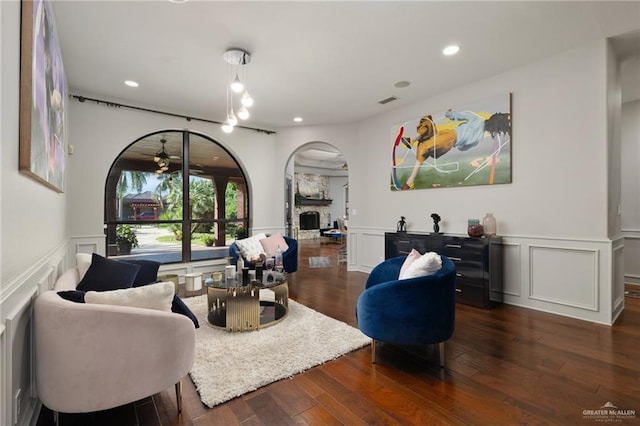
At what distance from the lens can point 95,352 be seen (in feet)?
5.13

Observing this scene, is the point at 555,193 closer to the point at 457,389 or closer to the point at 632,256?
the point at 632,256

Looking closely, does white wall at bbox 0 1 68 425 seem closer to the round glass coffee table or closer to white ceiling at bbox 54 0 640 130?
the round glass coffee table

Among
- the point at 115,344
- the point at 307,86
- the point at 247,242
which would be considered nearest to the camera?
the point at 115,344

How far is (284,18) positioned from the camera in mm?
2705

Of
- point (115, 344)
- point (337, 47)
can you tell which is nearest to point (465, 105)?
point (337, 47)

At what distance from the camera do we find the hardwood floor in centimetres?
180

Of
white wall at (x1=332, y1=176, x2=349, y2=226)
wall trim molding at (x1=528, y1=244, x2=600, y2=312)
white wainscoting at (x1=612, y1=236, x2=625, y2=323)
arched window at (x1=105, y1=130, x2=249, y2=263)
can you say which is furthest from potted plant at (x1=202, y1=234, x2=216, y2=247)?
white wall at (x1=332, y1=176, x2=349, y2=226)

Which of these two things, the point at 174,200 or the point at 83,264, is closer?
the point at 83,264

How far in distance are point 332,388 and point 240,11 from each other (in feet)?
10.4

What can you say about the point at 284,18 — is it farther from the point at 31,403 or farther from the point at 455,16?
the point at 31,403

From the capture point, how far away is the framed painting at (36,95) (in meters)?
1.50

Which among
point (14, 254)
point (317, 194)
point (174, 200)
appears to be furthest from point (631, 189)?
point (317, 194)

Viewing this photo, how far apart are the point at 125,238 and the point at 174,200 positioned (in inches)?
39.4

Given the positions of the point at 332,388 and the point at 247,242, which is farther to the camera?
the point at 247,242
